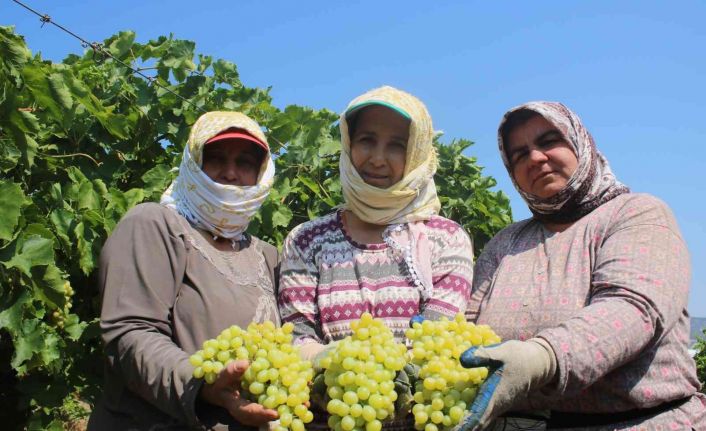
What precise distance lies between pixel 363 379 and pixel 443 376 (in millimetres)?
210

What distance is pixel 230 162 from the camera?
9.23 feet

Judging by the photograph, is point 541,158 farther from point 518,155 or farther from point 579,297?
point 579,297

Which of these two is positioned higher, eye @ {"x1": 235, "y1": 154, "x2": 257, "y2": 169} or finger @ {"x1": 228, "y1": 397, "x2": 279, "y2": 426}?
eye @ {"x1": 235, "y1": 154, "x2": 257, "y2": 169}

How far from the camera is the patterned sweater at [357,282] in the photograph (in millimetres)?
2553

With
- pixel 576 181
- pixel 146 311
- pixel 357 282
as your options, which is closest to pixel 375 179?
pixel 357 282

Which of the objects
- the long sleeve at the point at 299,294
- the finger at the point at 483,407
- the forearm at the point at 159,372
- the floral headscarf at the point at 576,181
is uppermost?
the floral headscarf at the point at 576,181

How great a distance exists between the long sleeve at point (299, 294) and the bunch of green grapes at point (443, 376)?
60 centimetres

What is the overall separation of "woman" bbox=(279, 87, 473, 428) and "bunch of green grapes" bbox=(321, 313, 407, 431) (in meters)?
0.49

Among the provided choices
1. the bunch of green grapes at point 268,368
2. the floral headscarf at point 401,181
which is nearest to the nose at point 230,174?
the floral headscarf at point 401,181

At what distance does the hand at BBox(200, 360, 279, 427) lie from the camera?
80.4 inches

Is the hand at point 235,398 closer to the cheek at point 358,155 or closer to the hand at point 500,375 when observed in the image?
the hand at point 500,375

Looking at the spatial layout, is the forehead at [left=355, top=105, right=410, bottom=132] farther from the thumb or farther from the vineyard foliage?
the vineyard foliage

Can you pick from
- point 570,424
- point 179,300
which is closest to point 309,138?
point 179,300

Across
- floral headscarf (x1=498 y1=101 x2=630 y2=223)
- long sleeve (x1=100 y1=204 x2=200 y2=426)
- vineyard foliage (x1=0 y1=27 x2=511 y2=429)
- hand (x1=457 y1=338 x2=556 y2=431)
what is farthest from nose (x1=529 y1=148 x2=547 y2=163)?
vineyard foliage (x1=0 y1=27 x2=511 y2=429)
